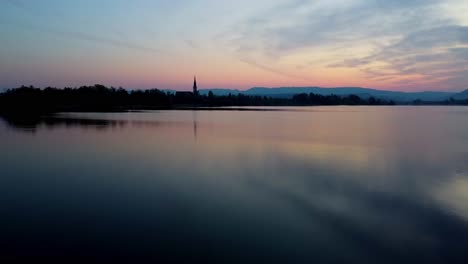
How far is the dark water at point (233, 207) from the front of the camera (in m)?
5.51

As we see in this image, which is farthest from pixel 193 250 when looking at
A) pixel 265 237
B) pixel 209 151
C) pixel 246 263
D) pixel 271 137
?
pixel 271 137

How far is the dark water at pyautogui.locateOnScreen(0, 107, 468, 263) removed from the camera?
18.1 feet

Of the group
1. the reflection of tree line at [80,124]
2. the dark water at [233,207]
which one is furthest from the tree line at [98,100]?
the dark water at [233,207]

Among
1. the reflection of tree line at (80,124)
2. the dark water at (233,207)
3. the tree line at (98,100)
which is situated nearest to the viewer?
the dark water at (233,207)

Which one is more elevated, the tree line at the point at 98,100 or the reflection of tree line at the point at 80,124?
the tree line at the point at 98,100

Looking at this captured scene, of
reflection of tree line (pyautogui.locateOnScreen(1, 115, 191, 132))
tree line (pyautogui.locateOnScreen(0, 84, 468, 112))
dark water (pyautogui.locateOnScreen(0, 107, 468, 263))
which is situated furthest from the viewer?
tree line (pyautogui.locateOnScreen(0, 84, 468, 112))

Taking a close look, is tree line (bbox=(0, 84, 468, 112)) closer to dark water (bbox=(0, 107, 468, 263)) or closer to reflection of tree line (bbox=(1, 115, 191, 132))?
reflection of tree line (bbox=(1, 115, 191, 132))

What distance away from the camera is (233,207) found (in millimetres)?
7766

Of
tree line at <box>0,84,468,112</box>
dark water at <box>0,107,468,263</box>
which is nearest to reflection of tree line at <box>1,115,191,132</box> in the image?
dark water at <box>0,107,468,263</box>

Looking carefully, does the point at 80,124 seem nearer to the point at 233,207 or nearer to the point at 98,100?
the point at 233,207

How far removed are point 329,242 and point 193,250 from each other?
2.38 meters

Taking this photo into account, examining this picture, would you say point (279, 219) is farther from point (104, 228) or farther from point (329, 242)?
point (104, 228)

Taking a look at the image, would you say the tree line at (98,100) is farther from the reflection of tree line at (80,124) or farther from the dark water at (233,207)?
the dark water at (233,207)

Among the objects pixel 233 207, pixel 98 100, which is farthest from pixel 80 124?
pixel 98 100
